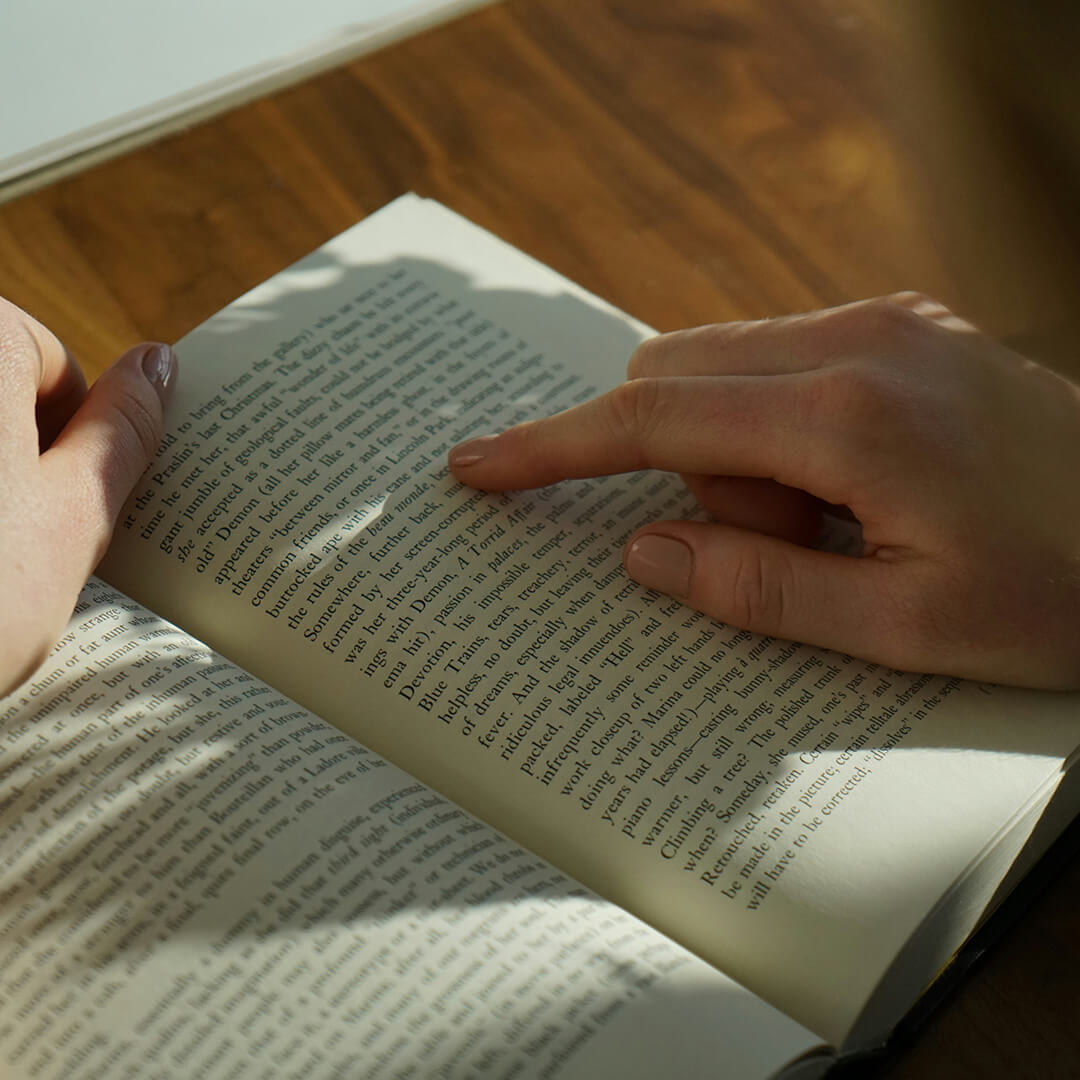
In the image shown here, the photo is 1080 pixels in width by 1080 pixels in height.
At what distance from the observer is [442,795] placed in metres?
0.59

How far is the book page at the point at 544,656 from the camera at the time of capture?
21.5 inches

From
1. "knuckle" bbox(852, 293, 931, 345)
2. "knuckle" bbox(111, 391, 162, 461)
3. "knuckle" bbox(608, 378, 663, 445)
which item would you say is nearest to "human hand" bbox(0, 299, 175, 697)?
"knuckle" bbox(111, 391, 162, 461)

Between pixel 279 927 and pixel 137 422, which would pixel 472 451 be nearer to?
pixel 137 422

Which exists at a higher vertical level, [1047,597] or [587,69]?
[587,69]

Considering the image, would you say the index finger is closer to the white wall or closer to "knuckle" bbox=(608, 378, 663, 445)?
"knuckle" bbox=(608, 378, 663, 445)

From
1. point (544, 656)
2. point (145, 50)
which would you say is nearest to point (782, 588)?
point (544, 656)

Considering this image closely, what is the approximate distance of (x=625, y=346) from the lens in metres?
0.81

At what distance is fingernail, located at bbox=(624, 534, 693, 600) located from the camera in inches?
25.7

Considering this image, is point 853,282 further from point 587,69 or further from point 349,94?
point 349,94

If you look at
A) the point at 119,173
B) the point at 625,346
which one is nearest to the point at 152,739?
the point at 625,346

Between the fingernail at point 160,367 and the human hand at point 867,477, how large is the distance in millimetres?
184

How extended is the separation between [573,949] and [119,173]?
2.35 ft

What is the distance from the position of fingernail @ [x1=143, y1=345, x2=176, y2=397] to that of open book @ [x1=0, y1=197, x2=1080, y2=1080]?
0.02 meters

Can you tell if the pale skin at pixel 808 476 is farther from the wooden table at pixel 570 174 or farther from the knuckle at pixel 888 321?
the wooden table at pixel 570 174
